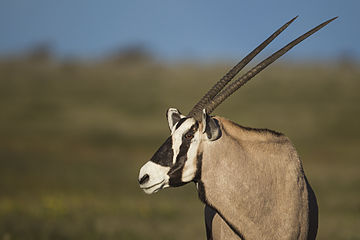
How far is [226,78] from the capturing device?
5266 mm

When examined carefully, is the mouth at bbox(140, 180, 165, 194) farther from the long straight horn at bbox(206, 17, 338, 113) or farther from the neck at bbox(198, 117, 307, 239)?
the long straight horn at bbox(206, 17, 338, 113)

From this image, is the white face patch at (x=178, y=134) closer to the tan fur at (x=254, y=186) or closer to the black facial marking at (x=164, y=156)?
the black facial marking at (x=164, y=156)

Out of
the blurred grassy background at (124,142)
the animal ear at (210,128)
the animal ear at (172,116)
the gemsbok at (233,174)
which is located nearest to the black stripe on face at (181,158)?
the gemsbok at (233,174)

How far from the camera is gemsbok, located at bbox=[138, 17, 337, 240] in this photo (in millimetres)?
4871

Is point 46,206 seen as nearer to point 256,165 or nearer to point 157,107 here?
point 256,165

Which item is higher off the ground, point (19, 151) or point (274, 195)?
point (274, 195)

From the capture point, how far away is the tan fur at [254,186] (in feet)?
16.0

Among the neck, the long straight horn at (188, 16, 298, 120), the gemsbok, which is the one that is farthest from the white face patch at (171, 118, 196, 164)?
the neck

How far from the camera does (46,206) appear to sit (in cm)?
1356

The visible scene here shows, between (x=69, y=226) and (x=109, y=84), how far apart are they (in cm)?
5354

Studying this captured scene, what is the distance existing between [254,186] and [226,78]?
1.03 metres

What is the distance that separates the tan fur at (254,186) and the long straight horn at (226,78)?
0.24 meters

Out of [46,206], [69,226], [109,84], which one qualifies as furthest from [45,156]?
[109,84]

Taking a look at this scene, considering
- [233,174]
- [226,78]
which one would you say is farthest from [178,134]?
[226,78]
